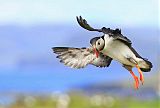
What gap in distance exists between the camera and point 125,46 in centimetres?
79

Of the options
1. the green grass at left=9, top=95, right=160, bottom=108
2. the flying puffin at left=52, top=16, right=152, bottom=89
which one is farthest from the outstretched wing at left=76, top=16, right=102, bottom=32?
the green grass at left=9, top=95, right=160, bottom=108

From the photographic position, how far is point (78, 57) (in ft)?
2.64

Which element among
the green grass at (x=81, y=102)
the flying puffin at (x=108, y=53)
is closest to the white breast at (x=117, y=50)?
the flying puffin at (x=108, y=53)

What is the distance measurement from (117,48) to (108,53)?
0.08 ft

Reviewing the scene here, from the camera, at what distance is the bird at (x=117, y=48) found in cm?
78

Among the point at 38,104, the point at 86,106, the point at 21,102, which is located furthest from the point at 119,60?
the point at 86,106

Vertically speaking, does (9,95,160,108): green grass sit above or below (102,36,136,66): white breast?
above

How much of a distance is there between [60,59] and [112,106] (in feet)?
10.7

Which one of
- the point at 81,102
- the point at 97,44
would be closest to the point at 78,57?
the point at 97,44

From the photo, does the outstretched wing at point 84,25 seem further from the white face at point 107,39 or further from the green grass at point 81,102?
the green grass at point 81,102

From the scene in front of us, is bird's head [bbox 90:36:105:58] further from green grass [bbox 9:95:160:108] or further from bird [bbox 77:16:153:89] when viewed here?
green grass [bbox 9:95:160:108]

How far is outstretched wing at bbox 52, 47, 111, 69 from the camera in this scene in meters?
0.80

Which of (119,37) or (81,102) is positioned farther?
(81,102)

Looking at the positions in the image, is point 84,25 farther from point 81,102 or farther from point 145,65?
point 81,102
